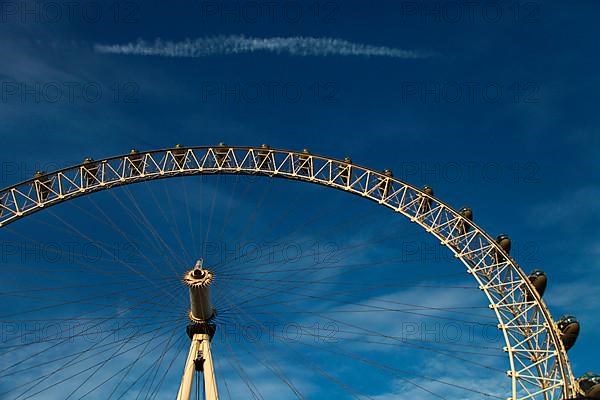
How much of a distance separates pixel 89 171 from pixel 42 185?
2.47 m

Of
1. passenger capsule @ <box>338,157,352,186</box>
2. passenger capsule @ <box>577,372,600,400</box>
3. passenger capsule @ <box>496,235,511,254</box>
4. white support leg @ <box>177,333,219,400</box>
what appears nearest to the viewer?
passenger capsule @ <box>577,372,600,400</box>

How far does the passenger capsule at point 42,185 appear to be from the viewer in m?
31.9

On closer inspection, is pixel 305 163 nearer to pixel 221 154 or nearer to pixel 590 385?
pixel 221 154

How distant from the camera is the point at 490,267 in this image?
28250 millimetres

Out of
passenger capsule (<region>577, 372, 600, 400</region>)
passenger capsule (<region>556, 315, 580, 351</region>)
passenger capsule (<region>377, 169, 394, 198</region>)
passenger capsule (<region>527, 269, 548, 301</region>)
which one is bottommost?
passenger capsule (<region>577, 372, 600, 400</region>)

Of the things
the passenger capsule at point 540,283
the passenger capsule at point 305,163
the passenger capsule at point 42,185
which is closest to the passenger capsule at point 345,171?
the passenger capsule at point 305,163

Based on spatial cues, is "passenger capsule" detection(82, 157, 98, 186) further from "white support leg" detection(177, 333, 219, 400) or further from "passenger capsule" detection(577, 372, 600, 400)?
"passenger capsule" detection(577, 372, 600, 400)

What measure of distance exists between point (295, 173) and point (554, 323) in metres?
15.0

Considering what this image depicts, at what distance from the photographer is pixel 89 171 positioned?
108 ft

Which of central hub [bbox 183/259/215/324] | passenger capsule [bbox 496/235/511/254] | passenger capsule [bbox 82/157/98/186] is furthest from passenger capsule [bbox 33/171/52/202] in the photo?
passenger capsule [bbox 496/235/511/254]

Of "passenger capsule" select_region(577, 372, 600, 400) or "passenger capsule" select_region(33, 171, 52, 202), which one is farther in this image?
"passenger capsule" select_region(33, 171, 52, 202)

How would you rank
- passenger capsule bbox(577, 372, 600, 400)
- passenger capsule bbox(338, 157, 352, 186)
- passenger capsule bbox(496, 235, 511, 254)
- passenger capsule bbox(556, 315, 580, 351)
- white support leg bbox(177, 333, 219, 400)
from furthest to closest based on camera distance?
passenger capsule bbox(338, 157, 352, 186), passenger capsule bbox(496, 235, 511, 254), white support leg bbox(177, 333, 219, 400), passenger capsule bbox(556, 315, 580, 351), passenger capsule bbox(577, 372, 600, 400)

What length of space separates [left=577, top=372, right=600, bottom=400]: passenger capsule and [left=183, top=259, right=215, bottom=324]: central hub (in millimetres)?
16487

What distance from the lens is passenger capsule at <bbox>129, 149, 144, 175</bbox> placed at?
109 feet
